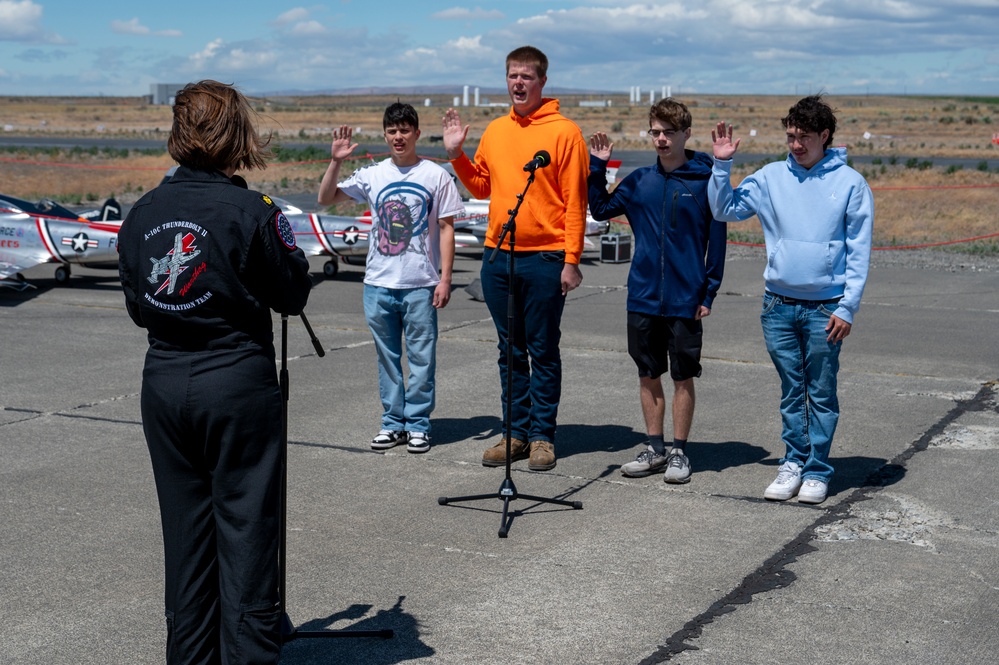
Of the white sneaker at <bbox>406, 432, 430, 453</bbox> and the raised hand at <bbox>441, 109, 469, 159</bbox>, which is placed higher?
the raised hand at <bbox>441, 109, 469, 159</bbox>

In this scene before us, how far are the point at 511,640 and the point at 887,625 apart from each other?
152 cm

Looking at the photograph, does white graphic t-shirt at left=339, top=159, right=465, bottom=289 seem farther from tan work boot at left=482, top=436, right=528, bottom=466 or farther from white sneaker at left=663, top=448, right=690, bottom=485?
white sneaker at left=663, top=448, right=690, bottom=485

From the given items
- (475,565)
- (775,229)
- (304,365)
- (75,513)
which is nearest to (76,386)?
(304,365)

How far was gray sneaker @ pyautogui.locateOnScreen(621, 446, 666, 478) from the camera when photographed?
6660mm

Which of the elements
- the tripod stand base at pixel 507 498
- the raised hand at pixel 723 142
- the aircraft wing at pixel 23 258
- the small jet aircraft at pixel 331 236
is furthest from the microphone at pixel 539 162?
the aircraft wing at pixel 23 258

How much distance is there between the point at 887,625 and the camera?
178 inches

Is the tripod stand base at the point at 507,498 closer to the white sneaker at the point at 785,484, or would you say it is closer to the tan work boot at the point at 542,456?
the tan work boot at the point at 542,456

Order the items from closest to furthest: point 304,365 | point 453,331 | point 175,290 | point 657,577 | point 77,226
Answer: point 175,290 < point 657,577 < point 304,365 < point 453,331 < point 77,226

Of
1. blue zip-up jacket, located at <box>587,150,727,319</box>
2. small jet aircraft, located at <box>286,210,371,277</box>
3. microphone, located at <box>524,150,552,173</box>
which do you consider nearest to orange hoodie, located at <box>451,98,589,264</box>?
blue zip-up jacket, located at <box>587,150,727,319</box>

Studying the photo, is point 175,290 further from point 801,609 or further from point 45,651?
point 801,609

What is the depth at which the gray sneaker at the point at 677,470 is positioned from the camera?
6.52 m

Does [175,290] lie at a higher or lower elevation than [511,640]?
higher

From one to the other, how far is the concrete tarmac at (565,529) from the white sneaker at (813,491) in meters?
0.09

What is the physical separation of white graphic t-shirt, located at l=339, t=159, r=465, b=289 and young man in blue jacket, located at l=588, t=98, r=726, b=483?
3.45 feet
